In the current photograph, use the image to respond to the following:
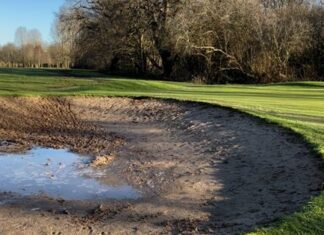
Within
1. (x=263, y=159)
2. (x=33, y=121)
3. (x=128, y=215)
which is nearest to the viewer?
(x=128, y=215)

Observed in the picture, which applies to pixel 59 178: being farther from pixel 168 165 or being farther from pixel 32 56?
pixel 32 56

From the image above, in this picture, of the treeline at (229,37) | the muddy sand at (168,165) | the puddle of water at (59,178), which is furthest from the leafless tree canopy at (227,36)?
the puddle of water at (59,178)

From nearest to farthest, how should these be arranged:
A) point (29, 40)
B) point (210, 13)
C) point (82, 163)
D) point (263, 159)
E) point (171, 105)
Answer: point (263, 159) → point (82, 163) → point (171, 105) → point (210, 13) → point (29, 40)

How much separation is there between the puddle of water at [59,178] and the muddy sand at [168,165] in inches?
12.5

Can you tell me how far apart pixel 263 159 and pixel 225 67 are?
3036 cm

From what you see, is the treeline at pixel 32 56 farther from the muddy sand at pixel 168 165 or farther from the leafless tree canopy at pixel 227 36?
the muddy sand at pixel 168 165

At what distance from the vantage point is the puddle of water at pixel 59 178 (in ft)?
32.7

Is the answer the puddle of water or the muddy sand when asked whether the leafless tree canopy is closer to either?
the muddy sand

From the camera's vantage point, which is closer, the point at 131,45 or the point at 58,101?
the point at 58,101

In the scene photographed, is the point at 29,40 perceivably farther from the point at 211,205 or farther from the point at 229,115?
the point at 211,205

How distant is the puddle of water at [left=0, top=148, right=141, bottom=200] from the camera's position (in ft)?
32.7

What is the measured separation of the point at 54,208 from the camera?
29.2 feet

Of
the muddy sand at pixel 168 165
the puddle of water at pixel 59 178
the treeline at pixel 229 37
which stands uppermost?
the treeline at pixel 229 37

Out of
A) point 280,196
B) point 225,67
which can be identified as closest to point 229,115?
point 280,196
